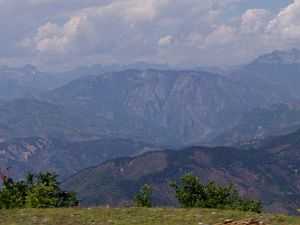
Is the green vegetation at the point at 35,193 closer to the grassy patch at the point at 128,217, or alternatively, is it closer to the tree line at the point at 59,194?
the tree line at the point at 59,194

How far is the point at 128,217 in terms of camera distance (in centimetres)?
3172

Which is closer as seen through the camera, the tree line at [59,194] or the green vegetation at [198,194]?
the tree line at [59,194]

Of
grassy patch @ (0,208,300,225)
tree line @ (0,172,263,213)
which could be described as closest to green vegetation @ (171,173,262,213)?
tree line @ (0,172,263,213)

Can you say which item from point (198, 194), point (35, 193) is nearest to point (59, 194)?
point (35, 193)

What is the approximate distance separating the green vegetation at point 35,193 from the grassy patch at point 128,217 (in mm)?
20052

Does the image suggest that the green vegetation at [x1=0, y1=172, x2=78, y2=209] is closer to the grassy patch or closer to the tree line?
the tree line

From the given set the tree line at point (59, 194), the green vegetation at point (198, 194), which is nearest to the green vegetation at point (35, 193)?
the tree line at point (59, 194)

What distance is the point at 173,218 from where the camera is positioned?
30.4 m

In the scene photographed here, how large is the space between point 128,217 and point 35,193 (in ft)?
88.4

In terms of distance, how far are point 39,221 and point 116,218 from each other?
4878 millimetres

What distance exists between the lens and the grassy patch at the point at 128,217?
29.2 m

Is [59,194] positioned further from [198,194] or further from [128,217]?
[128,217]

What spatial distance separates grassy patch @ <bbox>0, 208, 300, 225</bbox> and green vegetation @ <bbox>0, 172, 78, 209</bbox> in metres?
20.1

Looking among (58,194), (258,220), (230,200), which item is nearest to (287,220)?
(258,220)
